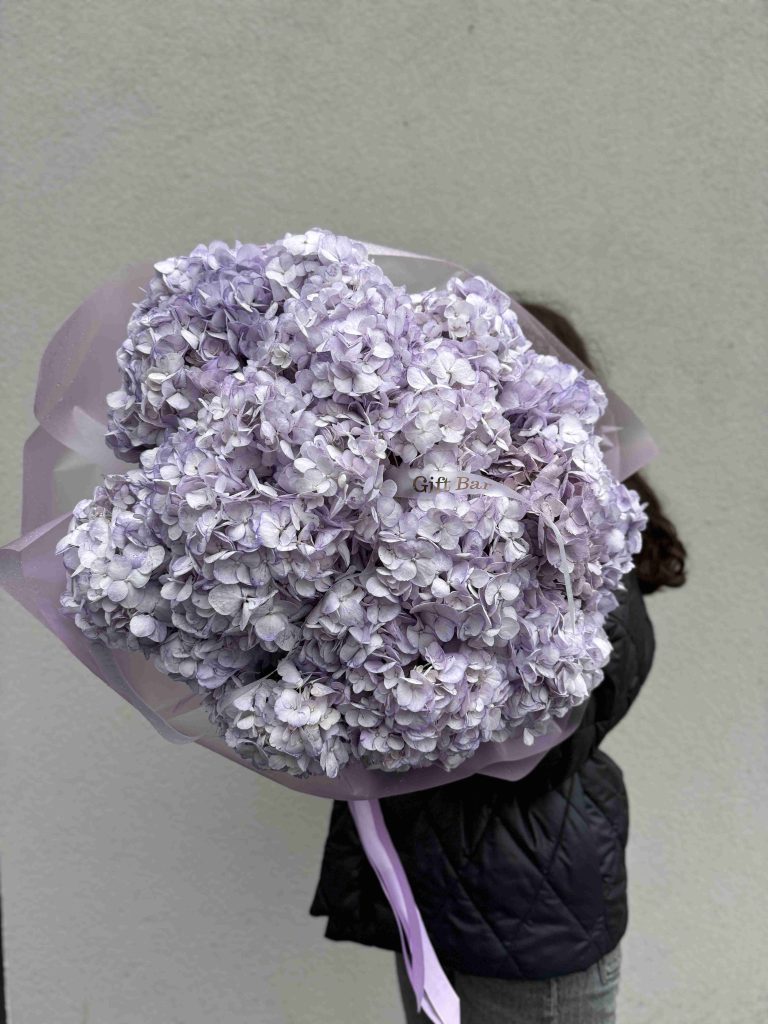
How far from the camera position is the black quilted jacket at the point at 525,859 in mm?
1066

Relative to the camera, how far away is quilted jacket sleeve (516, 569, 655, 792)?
1.03 m

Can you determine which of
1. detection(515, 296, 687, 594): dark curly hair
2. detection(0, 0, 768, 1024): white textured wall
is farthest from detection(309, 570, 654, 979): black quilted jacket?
detection(0, 0, 768, 1024): white textured wall

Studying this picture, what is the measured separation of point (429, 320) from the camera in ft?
2.42

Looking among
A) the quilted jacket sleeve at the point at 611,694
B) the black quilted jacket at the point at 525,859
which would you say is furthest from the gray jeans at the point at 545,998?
the quilted jacket sleeve at the point at 611,694

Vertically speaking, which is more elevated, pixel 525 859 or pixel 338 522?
pixel 338 522

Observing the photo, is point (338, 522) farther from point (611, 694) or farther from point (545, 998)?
point (545, 998)

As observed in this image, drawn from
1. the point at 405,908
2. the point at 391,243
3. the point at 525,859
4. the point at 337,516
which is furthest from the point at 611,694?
the point at 391,243

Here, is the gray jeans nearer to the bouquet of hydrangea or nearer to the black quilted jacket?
the black quilted jacket

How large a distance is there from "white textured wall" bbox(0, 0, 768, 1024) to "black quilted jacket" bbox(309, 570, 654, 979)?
589 mm

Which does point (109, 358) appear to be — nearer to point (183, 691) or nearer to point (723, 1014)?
point (183, 691)

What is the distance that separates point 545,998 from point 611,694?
370 millimetres

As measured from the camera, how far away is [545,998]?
3.59ft

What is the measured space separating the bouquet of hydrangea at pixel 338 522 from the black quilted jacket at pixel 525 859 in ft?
0.94

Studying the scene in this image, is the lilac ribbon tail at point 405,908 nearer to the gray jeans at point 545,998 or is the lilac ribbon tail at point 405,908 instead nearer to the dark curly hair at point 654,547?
the gray jeans at point 545,998
